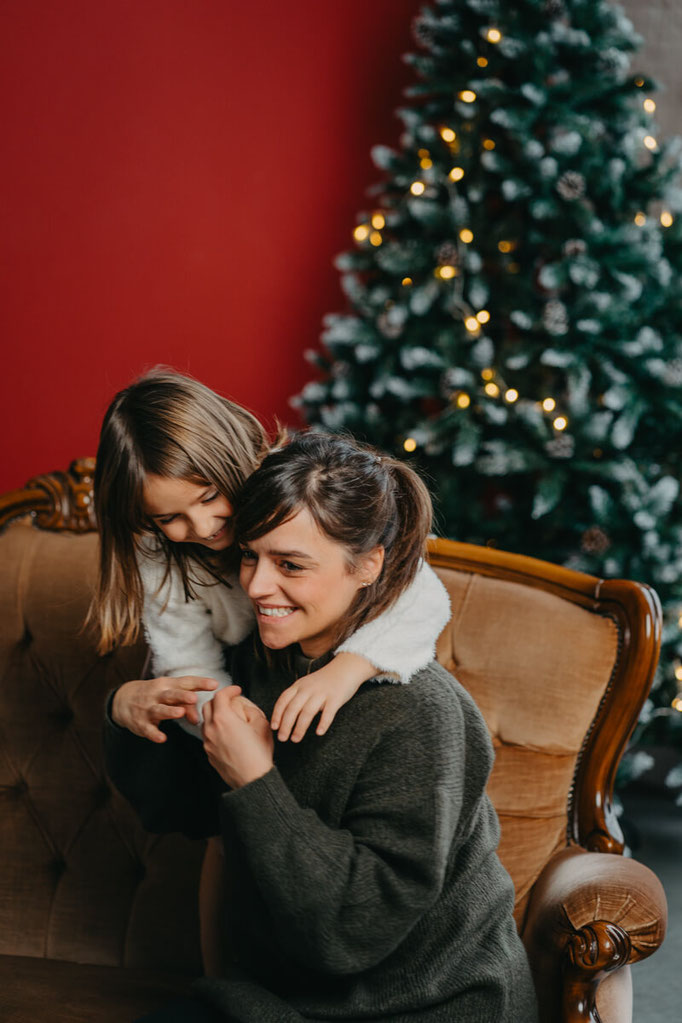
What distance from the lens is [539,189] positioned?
2523 mm

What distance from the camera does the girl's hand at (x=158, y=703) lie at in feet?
4.25

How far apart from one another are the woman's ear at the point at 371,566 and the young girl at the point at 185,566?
0.8 inches

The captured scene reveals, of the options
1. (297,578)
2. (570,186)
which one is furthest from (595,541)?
(297,578)

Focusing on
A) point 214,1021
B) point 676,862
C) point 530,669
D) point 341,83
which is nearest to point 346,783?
point 214,1021

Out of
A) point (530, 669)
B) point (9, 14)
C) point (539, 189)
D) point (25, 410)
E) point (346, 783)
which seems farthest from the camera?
point (25, 410)

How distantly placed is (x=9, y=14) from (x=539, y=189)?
6.09 ft

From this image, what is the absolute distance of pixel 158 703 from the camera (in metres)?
1.33

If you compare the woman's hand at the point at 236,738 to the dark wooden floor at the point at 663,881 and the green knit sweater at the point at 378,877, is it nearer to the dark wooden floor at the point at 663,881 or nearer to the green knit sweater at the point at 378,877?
the green knit sweater at the point at 378,877

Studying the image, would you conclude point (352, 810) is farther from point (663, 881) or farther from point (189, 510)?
point (663, 881)

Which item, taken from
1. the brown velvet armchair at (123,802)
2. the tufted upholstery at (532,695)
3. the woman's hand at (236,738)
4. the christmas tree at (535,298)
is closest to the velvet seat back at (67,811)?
the brown velvet armchair at (123,802)

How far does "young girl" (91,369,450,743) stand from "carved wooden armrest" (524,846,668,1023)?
0.42 m

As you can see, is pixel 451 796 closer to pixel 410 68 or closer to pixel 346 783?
pixel 346 783

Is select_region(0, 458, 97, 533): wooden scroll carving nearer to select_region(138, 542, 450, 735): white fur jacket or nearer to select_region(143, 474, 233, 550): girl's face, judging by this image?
select_region(138, 542, 450, 735): white fur jacket

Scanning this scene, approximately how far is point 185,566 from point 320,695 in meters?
Result: 0.48
